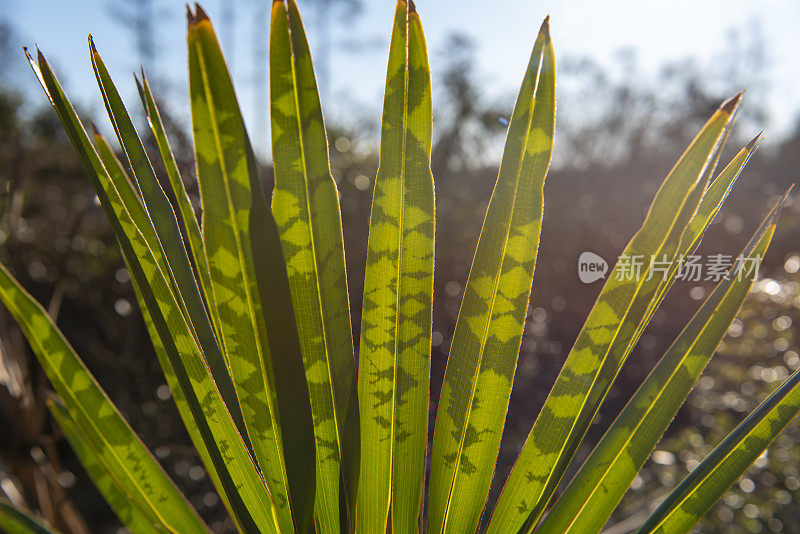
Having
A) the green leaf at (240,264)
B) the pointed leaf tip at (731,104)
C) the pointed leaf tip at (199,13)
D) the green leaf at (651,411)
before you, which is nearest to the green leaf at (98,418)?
the green leaf at (240,264)

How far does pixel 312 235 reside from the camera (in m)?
0.41

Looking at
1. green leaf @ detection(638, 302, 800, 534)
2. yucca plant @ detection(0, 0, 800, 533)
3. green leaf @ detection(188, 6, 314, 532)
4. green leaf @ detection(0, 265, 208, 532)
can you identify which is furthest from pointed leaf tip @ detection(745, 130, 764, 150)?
green leaf @ detection(0, 265, 208, 532)

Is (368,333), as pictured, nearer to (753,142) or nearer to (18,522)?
A: (18,522)

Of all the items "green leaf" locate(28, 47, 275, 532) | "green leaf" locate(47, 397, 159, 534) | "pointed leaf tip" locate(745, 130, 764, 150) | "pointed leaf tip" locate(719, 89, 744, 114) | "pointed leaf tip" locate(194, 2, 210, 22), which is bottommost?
"green leaf" locate(47, 397, 159, 534)

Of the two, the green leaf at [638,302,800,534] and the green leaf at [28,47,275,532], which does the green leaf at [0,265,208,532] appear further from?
the green leaf at [638,302,800,534]

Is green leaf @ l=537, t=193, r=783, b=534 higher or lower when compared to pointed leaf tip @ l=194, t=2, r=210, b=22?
lower

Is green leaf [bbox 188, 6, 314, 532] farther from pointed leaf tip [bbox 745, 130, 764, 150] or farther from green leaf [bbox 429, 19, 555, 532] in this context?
pointed leaf tip [bbox 745, 130, 764, 150]

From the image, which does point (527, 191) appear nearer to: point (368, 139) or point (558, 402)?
point (558, 402)

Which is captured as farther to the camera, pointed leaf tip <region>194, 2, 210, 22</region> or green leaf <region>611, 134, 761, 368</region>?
green leaf <region>611, 134, 761, 368</region>

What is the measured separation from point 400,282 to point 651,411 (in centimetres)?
26

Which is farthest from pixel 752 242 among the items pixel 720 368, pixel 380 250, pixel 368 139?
pixel 368 139

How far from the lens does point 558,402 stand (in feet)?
1.56

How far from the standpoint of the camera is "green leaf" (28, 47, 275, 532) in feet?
1.38

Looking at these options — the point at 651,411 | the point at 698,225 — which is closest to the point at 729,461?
the point at 651,411
